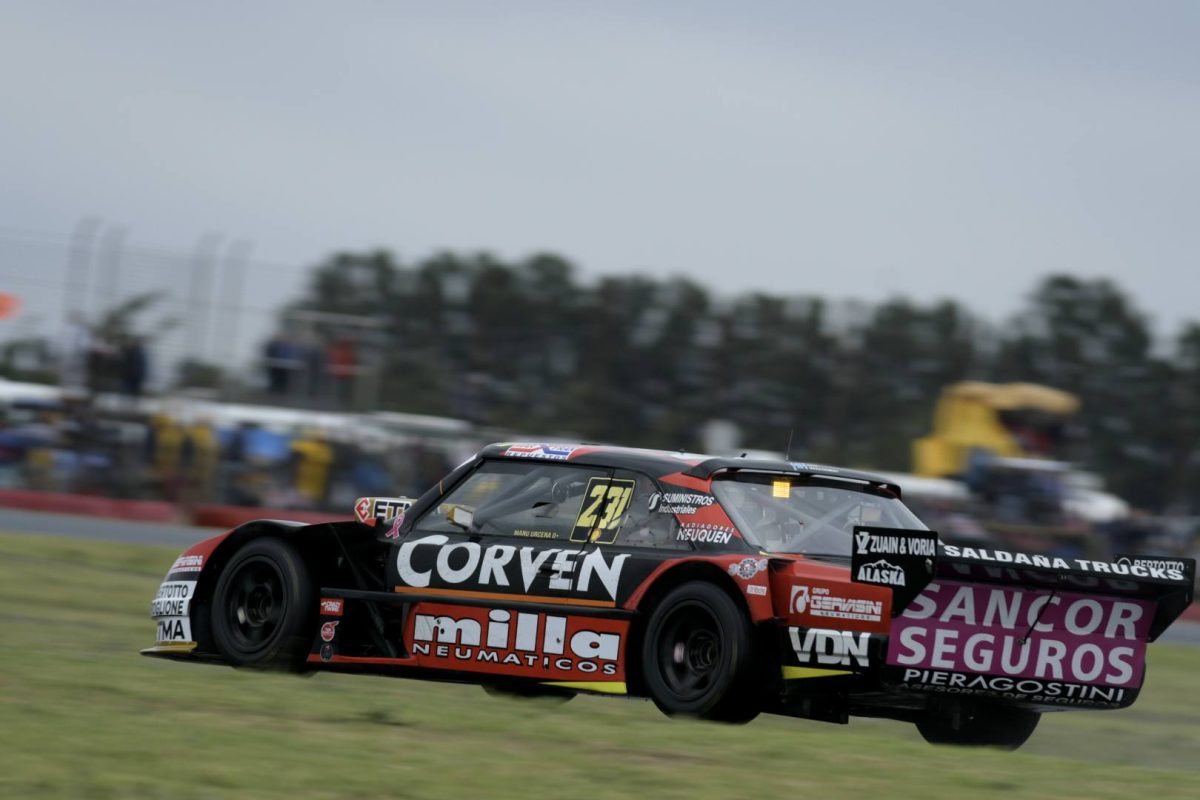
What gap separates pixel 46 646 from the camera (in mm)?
8383

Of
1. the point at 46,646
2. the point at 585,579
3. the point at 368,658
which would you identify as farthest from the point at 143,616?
the point at 585,579

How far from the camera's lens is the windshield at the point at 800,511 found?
7.23 m

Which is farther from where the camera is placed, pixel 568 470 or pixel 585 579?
pixel 568 470

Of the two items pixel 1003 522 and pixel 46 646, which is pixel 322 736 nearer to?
pixel 46 646

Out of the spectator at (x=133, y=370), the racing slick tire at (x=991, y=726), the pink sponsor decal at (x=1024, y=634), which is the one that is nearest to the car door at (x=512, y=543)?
the pink sponsor decal at (x=1024, y=634)

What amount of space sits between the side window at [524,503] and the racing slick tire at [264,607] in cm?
62

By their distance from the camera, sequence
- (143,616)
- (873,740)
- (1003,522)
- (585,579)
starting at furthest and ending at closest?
1. (1003,522)
2. (143,616)
3. (585,579)
4. (873,740)

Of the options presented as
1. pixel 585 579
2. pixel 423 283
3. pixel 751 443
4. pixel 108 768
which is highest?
pixel 423 283

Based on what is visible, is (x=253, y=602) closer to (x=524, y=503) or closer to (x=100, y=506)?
(x=524, y=503)

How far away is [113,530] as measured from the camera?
727 inches

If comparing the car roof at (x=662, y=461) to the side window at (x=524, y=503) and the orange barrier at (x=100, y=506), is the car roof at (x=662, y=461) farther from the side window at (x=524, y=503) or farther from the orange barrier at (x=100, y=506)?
the orange barrier at (x=100, y=506)

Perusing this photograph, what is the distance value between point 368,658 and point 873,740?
2.39 m

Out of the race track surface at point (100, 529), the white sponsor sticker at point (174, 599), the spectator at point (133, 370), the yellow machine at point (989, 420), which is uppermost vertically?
the yellow machine at point (989, 420)

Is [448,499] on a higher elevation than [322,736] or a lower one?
higher
